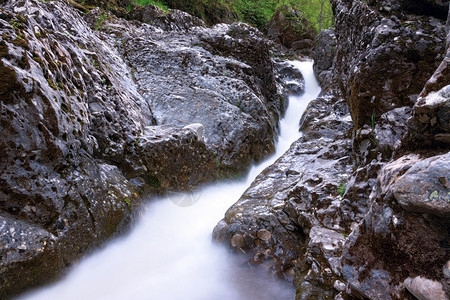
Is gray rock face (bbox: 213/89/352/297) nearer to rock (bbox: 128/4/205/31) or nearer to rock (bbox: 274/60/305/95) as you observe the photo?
rock (bbox: 274/60/305/95)

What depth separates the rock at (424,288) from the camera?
4.53 ft

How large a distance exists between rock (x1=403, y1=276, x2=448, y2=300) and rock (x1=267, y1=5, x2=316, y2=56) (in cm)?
1488

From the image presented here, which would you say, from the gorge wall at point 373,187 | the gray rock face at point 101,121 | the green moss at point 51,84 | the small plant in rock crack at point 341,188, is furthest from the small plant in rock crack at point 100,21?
the small plant in rock crack at point 341,188

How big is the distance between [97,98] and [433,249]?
14.6 ft

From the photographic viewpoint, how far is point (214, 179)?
18.2 ft

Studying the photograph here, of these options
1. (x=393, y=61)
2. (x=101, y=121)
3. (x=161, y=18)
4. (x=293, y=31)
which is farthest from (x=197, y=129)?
(x=293, y=31)

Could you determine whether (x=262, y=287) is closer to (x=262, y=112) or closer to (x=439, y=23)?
(x=439, y=23)

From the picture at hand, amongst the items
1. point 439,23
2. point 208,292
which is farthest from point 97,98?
point 439,23

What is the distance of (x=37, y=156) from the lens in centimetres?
295

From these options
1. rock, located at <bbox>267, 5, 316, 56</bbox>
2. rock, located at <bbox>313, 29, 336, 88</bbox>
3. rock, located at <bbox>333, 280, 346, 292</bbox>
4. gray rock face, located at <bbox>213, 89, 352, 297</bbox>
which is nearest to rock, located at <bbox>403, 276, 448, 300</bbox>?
rock, located at <bbox>333, 280, 346, 292</bbox>

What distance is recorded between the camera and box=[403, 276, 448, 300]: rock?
4.53 ft

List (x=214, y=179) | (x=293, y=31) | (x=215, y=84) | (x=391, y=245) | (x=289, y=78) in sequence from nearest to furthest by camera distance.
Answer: (x=391, y=245), (x=214, y=179), (x=215, y=84), (x=289, y=78), (x=293, y=31)

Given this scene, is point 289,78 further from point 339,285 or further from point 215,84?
point 339,285

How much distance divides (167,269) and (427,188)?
3106 mm
